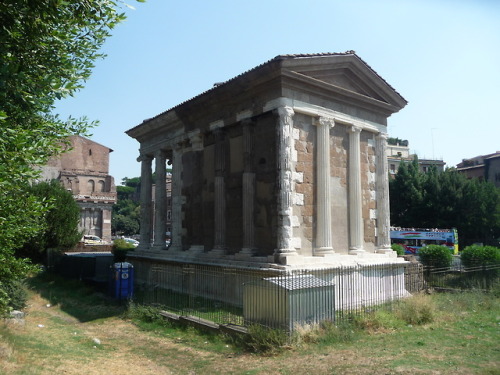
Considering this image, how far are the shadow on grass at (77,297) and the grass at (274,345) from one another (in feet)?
2.22

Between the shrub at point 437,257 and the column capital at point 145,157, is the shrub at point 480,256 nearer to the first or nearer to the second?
the shrub at point 437,257

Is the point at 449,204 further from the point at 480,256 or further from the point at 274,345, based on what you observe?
the point at 274,345

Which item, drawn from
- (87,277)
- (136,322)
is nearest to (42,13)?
(136,322)

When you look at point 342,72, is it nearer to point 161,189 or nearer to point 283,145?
point 283,145

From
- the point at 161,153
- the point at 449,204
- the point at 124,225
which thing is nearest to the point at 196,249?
the point at 161,153

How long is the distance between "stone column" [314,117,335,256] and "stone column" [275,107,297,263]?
1.23 m

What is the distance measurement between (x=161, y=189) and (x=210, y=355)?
1213 centimetres

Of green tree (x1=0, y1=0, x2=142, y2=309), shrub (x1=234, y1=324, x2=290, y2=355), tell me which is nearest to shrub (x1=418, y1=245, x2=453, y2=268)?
shrub (x1=234, y1=324, x2=290, y2=355)

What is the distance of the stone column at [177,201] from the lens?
724 inches

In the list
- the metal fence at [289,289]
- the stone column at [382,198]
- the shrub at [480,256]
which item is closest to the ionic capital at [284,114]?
the metal fence at [289,289]

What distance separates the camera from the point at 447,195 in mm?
41438

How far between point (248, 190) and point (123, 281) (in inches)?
227

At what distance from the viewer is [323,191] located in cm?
1416

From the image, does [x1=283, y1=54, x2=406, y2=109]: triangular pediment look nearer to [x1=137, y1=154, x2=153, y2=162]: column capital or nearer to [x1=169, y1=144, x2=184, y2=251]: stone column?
[x1=169, y1=144, x2=184, y2=251]: stone column
